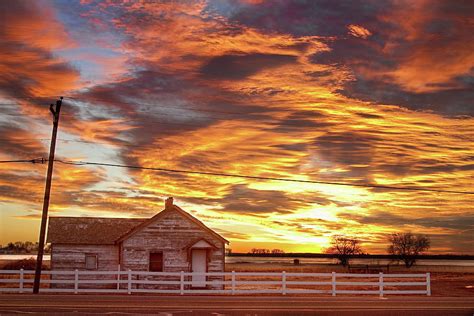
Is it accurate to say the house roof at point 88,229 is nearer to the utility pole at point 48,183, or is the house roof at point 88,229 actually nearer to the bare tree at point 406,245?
the utility pole at point 48,183

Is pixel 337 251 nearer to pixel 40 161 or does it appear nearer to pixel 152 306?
pixel 40 161

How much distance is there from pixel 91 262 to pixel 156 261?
4829 millimetres

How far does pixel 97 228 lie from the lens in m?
46.8

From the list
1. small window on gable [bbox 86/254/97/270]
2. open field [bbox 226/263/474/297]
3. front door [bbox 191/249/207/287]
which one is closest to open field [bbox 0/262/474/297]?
open field [bbox 226/263/474/297]

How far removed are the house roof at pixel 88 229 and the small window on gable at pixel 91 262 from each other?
96 cm

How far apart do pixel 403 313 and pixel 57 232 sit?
28.1 m

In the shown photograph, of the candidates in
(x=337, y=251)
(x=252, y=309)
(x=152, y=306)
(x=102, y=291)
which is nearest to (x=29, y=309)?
(x=152, y=306)

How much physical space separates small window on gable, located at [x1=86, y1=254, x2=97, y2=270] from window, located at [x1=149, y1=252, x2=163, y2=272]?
4181 millimetres

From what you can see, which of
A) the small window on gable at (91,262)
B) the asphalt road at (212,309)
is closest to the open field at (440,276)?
the small window on gable at (91,262)

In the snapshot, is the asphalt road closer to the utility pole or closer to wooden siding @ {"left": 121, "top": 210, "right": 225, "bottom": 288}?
the utility pole

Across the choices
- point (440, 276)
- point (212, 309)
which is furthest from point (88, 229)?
point (440, 276)

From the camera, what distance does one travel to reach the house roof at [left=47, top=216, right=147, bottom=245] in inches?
1777

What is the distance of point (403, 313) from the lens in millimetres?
25844

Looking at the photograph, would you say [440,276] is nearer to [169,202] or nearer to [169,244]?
[169,202]
